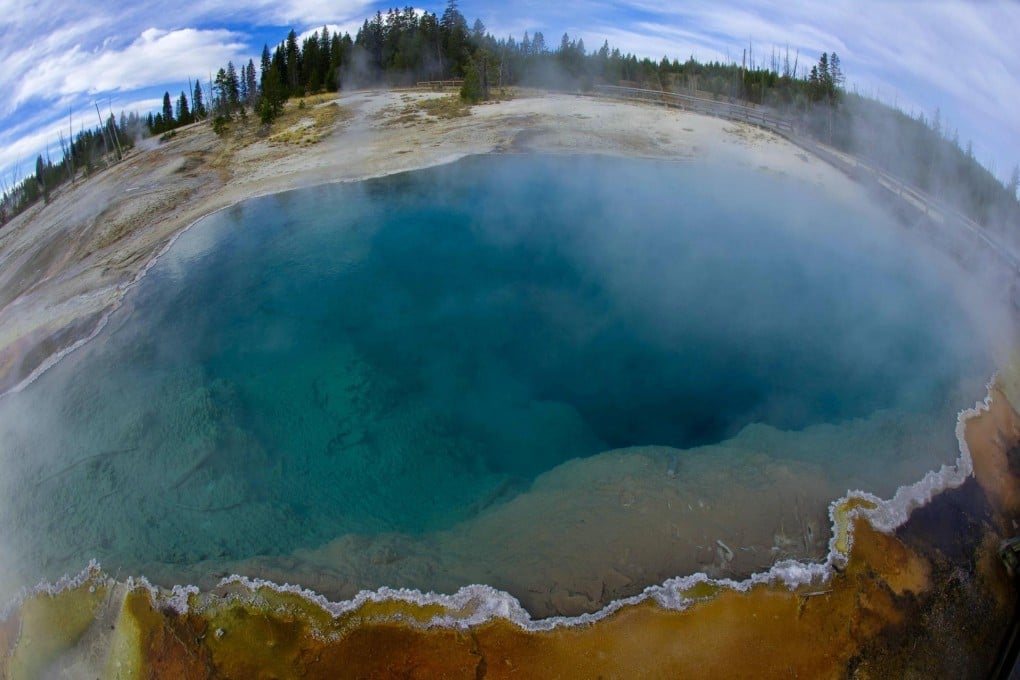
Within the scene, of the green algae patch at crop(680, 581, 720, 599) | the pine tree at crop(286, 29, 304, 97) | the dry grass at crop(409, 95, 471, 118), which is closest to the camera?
the green algae patch at crop(680, 581, 720, 599)

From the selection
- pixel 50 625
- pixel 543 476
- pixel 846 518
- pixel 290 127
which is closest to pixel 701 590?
pixel 846 518

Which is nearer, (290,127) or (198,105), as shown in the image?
(290,127)

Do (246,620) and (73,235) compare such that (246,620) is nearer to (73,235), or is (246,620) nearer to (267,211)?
(267,211)

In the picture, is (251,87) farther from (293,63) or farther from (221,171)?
(221,171)

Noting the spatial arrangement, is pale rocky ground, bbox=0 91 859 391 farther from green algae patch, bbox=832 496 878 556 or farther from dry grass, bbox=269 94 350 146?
green algae patch, bbox=832 496 878 556

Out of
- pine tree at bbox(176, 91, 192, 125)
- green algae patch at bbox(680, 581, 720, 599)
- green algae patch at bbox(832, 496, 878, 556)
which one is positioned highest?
green algae patch at bbox(832, 496, 878, 556)

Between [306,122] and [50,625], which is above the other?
[306,122]

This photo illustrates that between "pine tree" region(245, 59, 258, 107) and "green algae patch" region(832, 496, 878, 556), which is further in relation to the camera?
"pine tree" region(245, 59, 258, 107)

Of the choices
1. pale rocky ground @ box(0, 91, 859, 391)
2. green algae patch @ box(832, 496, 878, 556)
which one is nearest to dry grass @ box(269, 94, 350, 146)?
pale rocky ground @ box(0, 91, 859, 391)
